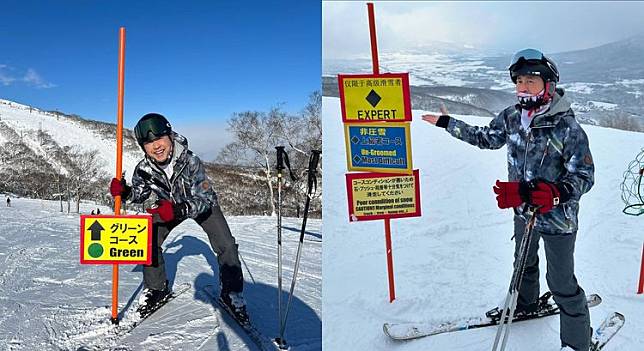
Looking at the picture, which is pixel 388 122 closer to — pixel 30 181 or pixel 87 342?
pixel 87 342

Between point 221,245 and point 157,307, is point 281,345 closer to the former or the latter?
point 221,245

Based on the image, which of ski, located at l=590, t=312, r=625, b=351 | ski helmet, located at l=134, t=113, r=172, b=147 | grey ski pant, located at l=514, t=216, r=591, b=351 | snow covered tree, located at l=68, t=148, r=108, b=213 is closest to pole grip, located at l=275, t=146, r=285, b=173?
ski helmet, located at l=134, t=113, r=172, b=147

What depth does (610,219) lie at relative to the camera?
4.03 metres

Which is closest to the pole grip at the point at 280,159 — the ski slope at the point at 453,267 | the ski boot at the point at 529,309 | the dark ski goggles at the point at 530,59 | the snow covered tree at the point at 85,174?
the ski slope at the point at 453,267

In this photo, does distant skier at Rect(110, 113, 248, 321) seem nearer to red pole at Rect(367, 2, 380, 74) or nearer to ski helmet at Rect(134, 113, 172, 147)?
ski helmet at Rect(134, 113, 172, 147)

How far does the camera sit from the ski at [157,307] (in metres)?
2.37

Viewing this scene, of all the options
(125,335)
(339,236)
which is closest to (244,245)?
(339,236)

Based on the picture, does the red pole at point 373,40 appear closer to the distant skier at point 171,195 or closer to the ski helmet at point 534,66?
the ski helmet at point 534,66

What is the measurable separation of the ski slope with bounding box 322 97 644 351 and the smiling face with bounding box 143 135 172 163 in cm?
114

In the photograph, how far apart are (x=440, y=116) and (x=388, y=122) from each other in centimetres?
25

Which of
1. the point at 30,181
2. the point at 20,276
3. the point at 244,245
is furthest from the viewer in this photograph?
the point at 30,181

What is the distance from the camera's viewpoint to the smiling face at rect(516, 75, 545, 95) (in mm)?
1865

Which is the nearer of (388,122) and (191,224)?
(388,122)

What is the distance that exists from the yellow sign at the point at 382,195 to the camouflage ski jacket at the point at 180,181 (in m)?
0.72
